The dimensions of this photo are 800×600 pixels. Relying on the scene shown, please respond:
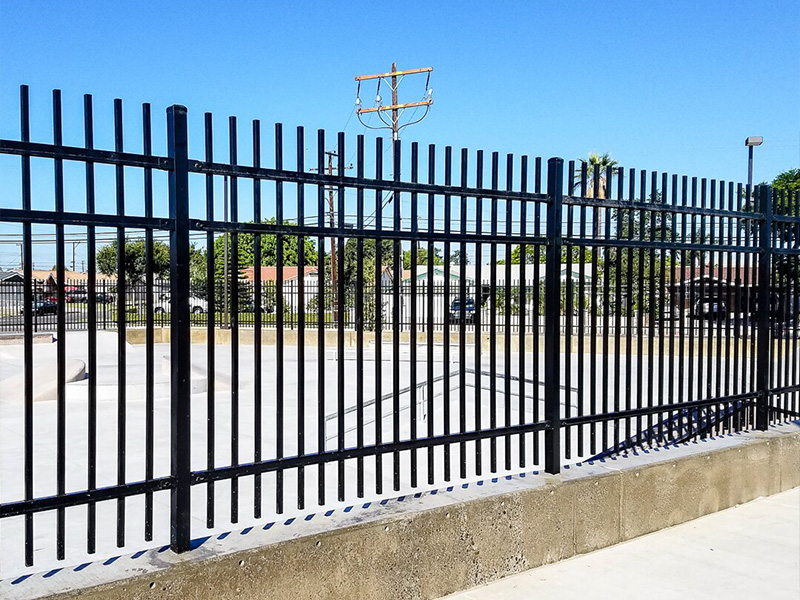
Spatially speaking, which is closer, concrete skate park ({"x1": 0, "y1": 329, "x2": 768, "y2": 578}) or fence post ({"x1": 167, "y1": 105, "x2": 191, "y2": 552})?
fence post ({"x1": 167, "y1": 105, "x2": 191, "y2": 552})

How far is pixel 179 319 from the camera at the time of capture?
3.42 meters

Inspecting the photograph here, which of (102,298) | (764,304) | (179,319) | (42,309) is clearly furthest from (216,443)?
(764,304)

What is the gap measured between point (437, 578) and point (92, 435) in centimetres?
210

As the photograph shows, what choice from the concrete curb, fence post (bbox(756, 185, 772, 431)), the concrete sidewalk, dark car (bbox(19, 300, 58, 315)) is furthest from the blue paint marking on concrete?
fence post (bbox(756, 185, 772, 431))

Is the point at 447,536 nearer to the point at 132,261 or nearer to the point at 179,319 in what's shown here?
the point at 179,319

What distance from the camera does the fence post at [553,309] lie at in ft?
15.9

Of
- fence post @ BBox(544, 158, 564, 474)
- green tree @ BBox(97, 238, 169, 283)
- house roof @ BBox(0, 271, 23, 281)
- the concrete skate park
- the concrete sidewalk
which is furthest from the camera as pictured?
house roof @ BBox(0, 271, 23, 281)

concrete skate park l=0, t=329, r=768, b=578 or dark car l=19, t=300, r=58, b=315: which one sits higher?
dark car l=19, t=300, r=58, b=315

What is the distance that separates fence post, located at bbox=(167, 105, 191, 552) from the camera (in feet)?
11.0

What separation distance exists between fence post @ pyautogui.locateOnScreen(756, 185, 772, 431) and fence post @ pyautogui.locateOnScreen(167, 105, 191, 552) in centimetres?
512

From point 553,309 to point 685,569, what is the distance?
6.00 ft

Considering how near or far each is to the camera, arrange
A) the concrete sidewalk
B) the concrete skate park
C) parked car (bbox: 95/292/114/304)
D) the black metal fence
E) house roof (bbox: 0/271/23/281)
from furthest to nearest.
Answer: house roof (bbox: 0/271/23/281)
parked car (bbox: 95/292/114/304)
the concrete skate park
the concrete sidewalk
the black metal fence

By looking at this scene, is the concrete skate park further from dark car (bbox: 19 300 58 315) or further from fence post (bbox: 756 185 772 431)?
fence post (bbox: 756 185 772 431)

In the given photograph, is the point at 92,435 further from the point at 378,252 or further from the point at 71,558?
the point at 71,558
